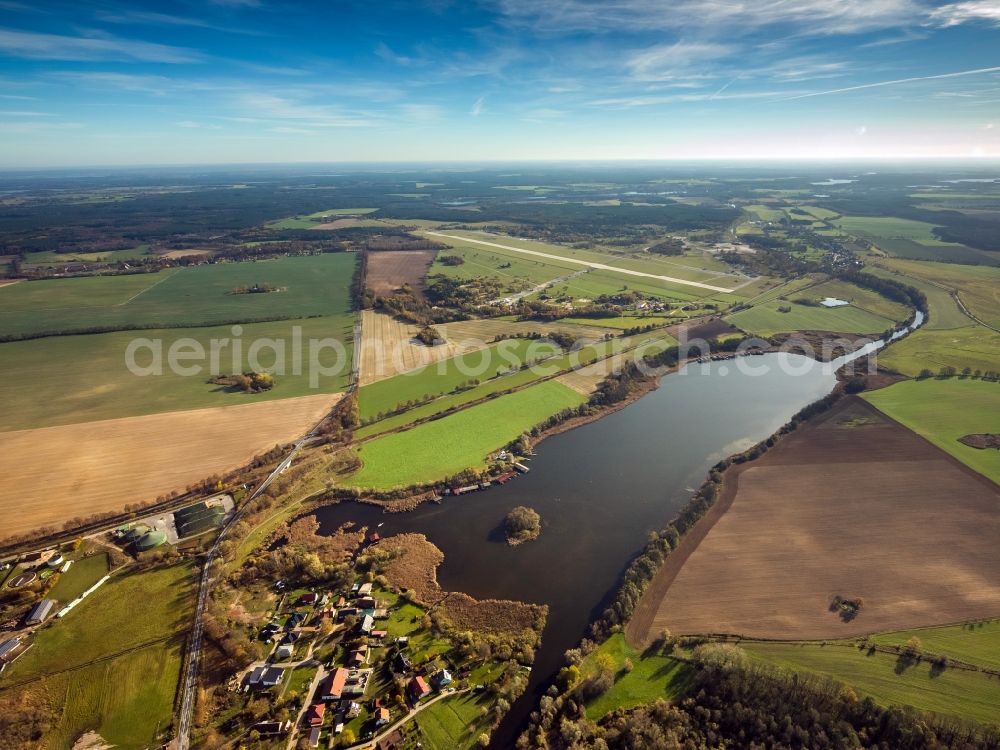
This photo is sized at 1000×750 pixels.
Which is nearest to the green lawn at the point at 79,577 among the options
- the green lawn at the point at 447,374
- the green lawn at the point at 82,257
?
the green lawn at the point at 447,374

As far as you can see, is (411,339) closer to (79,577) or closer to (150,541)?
(150,541)

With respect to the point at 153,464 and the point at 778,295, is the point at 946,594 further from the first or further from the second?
the point at 778,295

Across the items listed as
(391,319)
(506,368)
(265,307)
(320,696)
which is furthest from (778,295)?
(320,696)

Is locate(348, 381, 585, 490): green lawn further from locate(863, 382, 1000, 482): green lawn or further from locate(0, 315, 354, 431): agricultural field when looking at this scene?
locate(863, 382, 1000, 482): green lawn

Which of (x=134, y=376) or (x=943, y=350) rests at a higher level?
(x=943, y=350)

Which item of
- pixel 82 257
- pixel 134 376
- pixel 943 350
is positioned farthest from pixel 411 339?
pixel 82 257
